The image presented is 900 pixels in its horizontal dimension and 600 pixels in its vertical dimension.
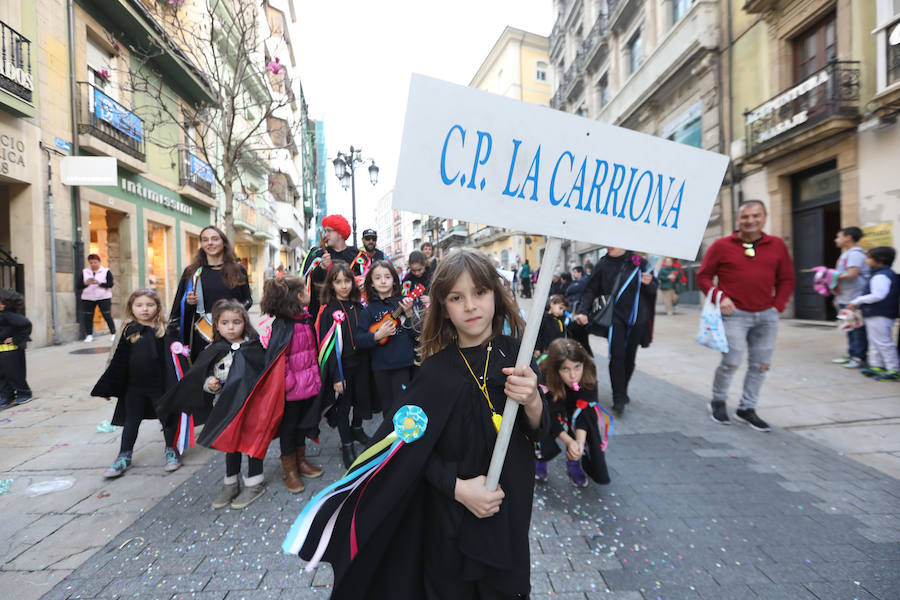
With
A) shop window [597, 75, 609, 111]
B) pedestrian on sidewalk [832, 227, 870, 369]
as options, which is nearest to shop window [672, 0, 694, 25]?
shop window [597, 75, 609, 111]

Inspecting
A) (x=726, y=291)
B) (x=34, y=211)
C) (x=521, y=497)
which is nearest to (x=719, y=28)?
(x=726, y=291)

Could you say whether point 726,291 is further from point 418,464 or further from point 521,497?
point 418,464

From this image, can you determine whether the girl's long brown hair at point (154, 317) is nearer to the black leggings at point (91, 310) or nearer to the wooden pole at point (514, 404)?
the wooden pole at point (514, 404)

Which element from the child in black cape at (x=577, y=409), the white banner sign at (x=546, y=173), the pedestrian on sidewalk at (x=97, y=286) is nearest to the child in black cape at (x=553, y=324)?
the child in black cape at (x=577, y=409)

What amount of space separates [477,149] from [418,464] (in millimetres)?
1029

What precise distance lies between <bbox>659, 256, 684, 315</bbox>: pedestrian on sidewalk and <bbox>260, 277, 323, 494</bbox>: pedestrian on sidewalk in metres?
11.9

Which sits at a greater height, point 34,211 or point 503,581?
point 34,211

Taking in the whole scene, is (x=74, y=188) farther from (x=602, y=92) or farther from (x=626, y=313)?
(x=602, y=92)

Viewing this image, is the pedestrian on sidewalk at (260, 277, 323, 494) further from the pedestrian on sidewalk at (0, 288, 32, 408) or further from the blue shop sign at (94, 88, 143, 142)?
the blue shop sign at (94, 88, 143, 142)

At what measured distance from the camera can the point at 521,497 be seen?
1478 millimetres

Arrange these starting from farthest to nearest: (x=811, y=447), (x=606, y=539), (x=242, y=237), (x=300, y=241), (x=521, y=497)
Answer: (x=300, y=241)
(x=242, y=237)
(x=811, y=447)
(x=606, y=539)
(x=521, y=497)

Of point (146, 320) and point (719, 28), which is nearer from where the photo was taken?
point (146, 320)

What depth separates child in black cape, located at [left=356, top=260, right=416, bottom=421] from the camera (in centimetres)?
346

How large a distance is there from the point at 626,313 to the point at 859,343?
12.9ft
